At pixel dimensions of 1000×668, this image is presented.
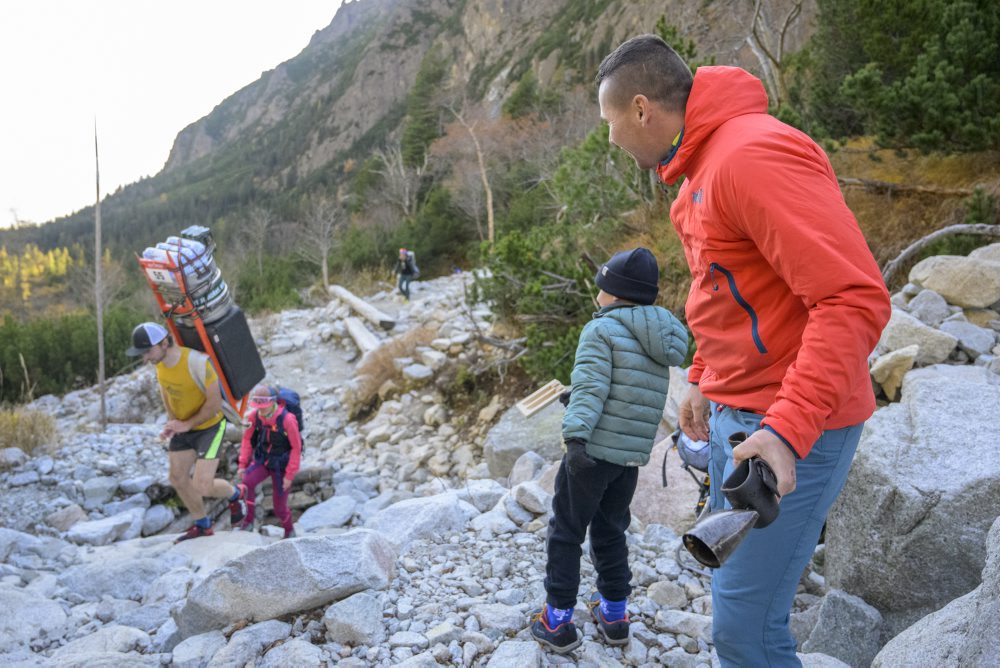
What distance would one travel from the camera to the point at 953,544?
2102 mm

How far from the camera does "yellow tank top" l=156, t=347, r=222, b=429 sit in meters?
4.39

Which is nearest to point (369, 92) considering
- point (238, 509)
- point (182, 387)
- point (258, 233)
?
point (258, 233)

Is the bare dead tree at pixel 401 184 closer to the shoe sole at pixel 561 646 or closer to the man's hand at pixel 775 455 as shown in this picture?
the shoe sole at pixel 561 646

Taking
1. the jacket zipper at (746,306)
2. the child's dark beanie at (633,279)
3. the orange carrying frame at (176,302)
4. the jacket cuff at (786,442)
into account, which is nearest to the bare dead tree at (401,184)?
the orange carrying frame at (176,302)

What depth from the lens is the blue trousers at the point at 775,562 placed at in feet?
4.29

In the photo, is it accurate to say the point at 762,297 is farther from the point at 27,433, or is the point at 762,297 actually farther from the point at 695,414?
the point at 27,433

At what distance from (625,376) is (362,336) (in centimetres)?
960

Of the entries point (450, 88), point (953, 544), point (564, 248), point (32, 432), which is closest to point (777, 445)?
point (953, 544)

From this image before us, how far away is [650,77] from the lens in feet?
4.61

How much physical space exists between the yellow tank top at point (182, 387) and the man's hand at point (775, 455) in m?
4.22

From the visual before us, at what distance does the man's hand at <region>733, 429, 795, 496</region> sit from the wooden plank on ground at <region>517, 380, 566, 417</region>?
456 centimetres

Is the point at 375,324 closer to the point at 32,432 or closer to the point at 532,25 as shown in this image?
the point at 32,432

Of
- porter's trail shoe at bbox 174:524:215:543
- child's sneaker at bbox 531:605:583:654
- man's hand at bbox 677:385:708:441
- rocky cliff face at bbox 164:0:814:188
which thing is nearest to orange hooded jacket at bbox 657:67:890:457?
man's hand at bbox 677:385:708:441

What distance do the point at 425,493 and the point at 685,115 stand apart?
458cm
